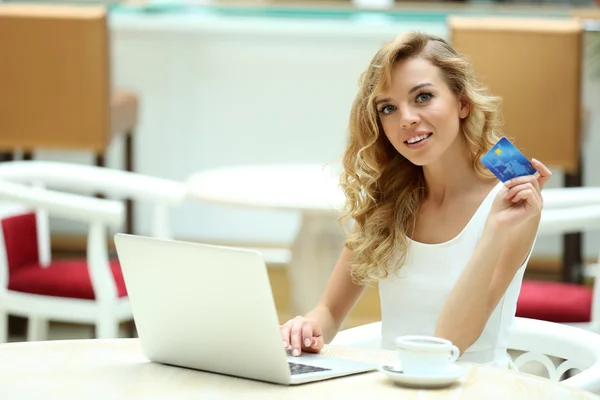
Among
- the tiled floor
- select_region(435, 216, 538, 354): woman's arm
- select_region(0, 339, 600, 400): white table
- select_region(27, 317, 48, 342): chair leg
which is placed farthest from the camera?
the tiled floor

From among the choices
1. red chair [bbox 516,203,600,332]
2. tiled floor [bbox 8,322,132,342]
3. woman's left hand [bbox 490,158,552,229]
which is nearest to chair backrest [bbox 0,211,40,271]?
tiled floor [bbox 8,322,132,342]

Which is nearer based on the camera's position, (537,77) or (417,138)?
(417,138)

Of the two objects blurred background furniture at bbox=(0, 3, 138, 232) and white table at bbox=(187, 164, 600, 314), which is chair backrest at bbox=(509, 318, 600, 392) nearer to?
white table at bbox=(187, 164, 600, 314)

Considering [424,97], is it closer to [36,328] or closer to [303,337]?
[303,337]

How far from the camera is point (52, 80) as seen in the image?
13.4 ft

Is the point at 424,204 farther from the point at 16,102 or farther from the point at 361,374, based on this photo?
the point at 16,102

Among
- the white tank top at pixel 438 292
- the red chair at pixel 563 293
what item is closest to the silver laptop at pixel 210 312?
the white tank top at pixel 438 292

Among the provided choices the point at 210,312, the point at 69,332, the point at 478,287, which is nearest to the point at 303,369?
the point at 210,312

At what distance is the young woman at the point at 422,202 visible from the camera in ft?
5.30

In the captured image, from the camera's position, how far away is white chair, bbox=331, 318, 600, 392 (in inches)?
63.8

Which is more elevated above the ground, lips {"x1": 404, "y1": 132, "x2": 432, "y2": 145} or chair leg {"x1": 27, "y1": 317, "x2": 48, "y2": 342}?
lips {"x1": 404, "y1": 132, "x2": 432, "y2": 145}

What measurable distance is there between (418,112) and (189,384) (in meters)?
0.59

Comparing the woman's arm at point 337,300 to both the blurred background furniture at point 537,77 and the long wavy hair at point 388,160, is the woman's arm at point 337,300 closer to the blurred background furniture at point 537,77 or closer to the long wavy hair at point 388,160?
the long wavy hair at point 388,160

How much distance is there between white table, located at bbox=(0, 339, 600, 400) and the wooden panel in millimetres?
2570
